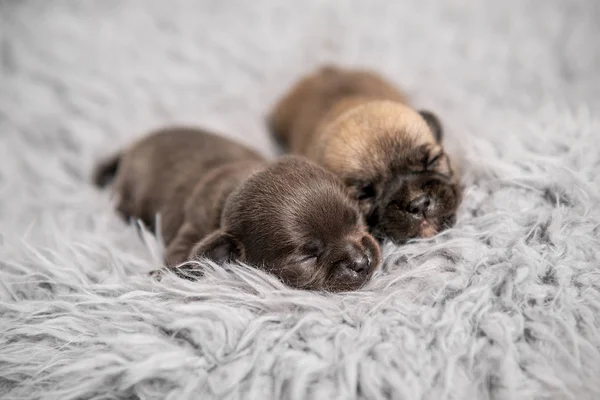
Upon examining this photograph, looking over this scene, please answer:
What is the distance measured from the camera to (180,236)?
4.66 feet

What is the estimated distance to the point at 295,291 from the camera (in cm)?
110

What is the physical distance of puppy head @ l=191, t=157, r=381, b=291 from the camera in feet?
3.84

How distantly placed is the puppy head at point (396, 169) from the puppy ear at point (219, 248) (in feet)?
1.19

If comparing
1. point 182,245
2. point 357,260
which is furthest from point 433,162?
point 182,245

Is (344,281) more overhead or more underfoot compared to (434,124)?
more underfoot

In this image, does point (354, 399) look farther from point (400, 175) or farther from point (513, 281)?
point (400, 175)

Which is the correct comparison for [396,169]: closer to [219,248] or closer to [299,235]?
[299,235]

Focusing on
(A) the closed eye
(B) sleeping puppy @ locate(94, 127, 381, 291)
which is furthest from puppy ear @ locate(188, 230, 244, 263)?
(A) the closed eye

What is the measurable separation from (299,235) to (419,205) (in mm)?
333

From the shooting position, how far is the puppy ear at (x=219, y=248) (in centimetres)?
119

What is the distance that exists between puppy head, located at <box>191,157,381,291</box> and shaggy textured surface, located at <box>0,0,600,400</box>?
68mm

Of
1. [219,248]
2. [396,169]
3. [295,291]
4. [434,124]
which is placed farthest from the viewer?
[434,124]

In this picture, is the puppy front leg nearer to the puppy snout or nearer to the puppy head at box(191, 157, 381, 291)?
the puppy head at box(191, 157, 381, 291)

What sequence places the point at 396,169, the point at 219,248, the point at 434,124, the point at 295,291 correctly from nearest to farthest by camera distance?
the point at 295,291
the point at 219,248
the point at 396,169
the point at 434,124
